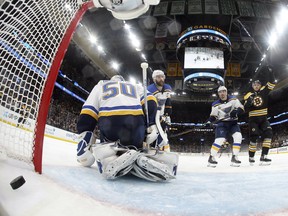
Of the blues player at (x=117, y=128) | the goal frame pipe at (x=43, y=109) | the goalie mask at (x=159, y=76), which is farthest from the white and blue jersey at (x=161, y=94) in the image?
the goal frame pipe at (x=43, y=109)

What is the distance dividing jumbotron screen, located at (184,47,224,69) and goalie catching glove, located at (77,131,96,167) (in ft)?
28.2

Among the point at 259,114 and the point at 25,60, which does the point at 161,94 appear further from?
the point at 25,60

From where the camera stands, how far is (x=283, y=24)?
10.4 m

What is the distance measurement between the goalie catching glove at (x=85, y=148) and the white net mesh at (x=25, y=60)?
559mm

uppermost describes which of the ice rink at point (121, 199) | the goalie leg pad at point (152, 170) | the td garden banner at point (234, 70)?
the td garden banner at point (234, 70)

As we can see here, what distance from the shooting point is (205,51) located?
1042 cm

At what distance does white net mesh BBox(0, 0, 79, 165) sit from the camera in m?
1.27

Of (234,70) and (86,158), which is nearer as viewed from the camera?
(86,158)

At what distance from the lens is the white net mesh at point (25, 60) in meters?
1.27

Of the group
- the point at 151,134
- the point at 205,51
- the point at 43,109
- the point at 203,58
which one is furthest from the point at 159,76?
the point at 205,51

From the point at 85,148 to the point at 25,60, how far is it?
2.93 feet

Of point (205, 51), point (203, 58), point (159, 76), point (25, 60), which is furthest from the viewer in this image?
point (205, 51)

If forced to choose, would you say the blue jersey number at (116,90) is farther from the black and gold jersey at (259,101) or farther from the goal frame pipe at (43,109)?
the black and gold jersey at (259,101)

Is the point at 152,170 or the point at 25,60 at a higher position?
the point at 25,60
